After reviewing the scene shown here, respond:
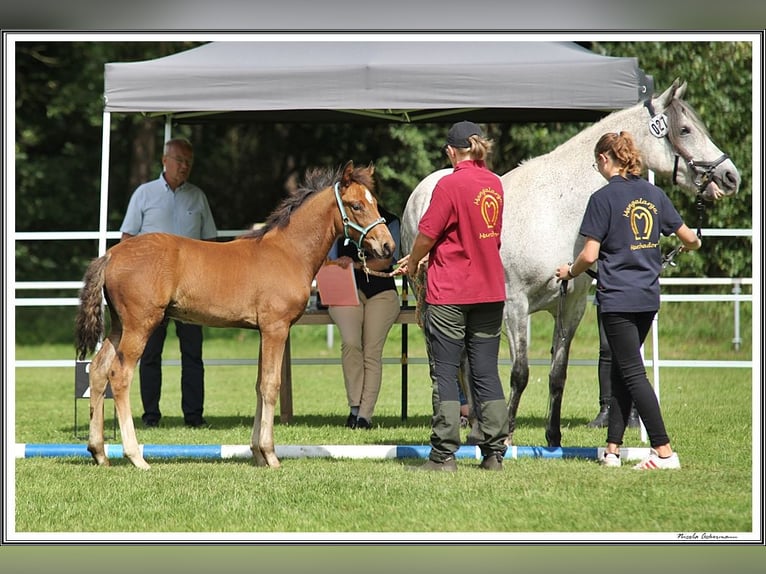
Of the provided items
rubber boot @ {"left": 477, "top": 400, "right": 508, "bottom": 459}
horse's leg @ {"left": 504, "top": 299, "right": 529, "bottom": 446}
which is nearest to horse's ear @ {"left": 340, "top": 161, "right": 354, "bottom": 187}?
horse's leg @ {"left": 504, "top": 299, "right": 529, "bottom": 446}

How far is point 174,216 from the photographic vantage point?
891cm

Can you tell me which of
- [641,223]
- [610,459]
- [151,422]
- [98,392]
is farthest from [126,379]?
[641,223]

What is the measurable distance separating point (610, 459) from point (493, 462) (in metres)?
0.81

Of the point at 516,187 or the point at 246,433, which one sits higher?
the point at 516,187

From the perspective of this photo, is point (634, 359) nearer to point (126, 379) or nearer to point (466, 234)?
point (466, 234)

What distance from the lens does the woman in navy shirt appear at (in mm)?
6500

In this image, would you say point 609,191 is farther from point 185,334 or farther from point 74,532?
point 185,334

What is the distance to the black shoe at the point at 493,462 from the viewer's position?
6855 mm

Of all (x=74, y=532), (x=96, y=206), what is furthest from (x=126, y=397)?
(x=96, y=206)

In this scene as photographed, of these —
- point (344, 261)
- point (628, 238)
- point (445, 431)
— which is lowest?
point (445, 431)

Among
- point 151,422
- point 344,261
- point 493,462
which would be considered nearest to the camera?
point 493,462

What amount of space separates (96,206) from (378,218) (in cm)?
2046

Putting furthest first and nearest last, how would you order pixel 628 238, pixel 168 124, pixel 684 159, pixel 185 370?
pixel 185 370, pixel 168 124, pixel 684 159, pixel 628 238

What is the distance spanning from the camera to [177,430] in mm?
9109
